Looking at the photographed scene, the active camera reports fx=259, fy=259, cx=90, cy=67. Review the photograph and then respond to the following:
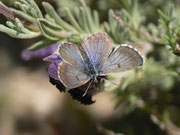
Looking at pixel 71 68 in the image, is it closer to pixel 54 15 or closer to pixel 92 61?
pixel 92 61

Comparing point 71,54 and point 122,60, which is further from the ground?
point 71,54

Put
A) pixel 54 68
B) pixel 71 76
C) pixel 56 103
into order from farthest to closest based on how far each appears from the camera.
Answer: pixel 56 103, pixel 54 68, pixel 71 76

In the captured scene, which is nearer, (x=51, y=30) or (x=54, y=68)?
(x=54, y=68)

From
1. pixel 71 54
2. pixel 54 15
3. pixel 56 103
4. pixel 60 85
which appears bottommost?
pixel 56 103

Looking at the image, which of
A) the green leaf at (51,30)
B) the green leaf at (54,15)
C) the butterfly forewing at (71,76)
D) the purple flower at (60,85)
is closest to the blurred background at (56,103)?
the green leaf at (54,15)

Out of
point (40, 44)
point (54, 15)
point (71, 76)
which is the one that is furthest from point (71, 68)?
point (54, 15)

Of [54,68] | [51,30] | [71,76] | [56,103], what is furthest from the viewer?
[56,103]

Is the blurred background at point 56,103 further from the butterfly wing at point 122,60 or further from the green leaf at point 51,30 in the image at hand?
the butterfly wing at point 122,60

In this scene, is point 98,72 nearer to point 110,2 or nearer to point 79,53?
point 79,53
